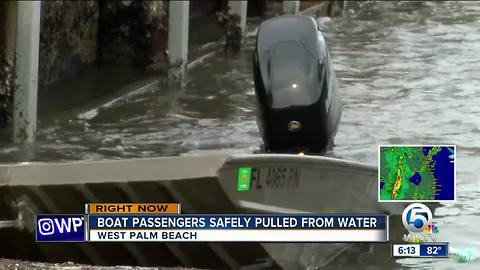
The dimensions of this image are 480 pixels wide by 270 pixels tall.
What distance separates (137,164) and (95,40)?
→ 7.12 meters

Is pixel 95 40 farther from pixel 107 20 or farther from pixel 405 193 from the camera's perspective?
pixel 405 193

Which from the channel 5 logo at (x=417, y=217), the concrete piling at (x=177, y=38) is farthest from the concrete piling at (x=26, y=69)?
the channel 5 logo at (x=417, y=217)

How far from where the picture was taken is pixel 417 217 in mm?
4434

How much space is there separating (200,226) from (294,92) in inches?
78.6

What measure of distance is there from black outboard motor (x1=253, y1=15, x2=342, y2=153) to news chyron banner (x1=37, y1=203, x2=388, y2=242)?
67.0 inches

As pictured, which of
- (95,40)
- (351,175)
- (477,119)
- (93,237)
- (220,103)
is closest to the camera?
(93,237)

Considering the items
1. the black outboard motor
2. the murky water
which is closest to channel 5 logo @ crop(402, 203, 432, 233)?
the murky water

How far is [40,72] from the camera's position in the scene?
10273mm

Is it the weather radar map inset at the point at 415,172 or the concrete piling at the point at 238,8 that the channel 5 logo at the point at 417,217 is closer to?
the weather radar map inset at the point at 415,172

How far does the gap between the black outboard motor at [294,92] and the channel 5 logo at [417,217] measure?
1.75 metres

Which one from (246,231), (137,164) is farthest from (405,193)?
(137,164)

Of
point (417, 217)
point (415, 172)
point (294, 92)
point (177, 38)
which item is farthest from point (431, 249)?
point (177, 38)

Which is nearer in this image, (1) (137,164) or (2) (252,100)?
(1) (137,164)

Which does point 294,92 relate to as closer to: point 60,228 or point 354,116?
point 60,228
